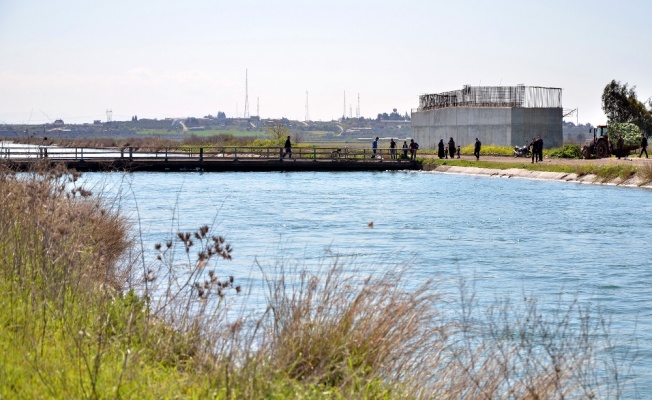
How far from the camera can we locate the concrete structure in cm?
7494

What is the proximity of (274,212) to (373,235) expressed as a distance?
7.55 metres

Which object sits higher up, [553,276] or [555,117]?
[555,117]

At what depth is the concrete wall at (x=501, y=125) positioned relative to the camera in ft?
245

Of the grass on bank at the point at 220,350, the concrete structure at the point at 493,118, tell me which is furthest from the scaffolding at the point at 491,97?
the grass on bank at the point at 220,350

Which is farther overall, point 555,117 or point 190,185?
point 555,117

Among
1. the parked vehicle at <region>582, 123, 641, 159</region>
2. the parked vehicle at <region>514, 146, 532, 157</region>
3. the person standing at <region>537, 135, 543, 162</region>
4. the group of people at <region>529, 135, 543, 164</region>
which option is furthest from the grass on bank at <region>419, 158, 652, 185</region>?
the parked vehicle at <region>514, 146, 532, 157</region>

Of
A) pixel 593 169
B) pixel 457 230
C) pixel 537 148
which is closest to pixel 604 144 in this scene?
pixel 537 148

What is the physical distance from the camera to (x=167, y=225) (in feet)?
92.0

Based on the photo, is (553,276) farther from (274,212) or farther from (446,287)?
(274,212)

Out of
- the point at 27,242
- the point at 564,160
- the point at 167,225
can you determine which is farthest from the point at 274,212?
the point at 564,160

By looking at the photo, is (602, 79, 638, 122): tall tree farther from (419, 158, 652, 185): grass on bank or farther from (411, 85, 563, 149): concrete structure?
(419, 158, 652, 185): grass on bank

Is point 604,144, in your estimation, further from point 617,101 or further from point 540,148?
point 617,101

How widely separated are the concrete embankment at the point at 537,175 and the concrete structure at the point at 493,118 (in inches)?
525

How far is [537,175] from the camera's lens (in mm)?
52906
